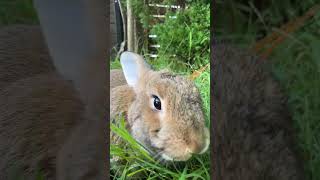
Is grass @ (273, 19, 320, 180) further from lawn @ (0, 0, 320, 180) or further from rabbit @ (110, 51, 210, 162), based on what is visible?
rabbit @ (110, 51, 210, 162)

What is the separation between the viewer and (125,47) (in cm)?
73

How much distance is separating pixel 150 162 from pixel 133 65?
0.54 ft

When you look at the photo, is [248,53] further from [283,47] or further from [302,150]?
[302,150]

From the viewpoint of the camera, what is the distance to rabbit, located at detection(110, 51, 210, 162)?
2.29ft

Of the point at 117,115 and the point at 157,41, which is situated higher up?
the point at 157,41

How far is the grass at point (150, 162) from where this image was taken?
2.33ft

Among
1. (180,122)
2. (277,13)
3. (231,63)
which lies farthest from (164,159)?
(277,13)

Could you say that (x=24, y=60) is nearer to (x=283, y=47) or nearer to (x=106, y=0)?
(x=106, y=0)

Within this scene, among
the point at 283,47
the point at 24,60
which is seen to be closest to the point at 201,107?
the point at 283,47

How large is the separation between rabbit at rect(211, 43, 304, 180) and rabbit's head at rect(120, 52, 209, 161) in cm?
3

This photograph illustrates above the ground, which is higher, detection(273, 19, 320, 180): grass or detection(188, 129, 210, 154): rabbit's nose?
detection(273, 19, 320, 180): grass

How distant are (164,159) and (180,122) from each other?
69mm

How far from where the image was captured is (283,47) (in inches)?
26.6

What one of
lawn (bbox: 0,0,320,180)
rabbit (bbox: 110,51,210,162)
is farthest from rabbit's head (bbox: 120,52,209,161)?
lawn (bbox: 0,0,320,180)
